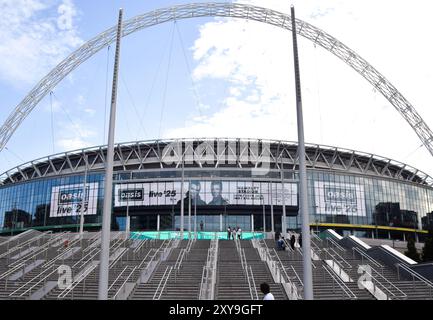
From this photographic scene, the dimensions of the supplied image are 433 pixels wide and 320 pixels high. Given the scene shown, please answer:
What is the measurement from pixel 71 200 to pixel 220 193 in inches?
1051

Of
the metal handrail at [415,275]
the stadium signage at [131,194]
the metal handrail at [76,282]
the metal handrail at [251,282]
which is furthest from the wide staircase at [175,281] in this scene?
the stadium signage at [131,194]

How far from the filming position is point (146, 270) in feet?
79.2

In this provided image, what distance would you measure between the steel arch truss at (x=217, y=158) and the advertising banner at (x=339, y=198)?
3.44 metres

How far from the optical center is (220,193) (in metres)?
76.6

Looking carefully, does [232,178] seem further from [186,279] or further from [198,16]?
[186,279]

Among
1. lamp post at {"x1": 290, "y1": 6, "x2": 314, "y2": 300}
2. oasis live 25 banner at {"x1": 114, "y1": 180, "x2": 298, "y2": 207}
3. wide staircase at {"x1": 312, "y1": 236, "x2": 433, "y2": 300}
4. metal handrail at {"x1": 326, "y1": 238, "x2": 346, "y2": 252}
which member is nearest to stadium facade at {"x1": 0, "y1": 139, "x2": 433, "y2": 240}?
oasis live 25 banner at {"x1": 114, "y1": 180, "x2": 298, "y2": 207}

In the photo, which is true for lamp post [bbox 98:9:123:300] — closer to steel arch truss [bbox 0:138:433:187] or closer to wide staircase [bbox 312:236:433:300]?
wide staircase [bbox 312:236:433:300]

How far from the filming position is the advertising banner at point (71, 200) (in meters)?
80.0

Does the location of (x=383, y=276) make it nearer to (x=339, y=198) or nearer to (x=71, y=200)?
(x=339, y=198)

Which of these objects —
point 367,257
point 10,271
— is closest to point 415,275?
point 367,257

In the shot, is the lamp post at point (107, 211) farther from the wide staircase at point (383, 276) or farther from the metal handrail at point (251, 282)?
the wide staircase at point (383, 276)

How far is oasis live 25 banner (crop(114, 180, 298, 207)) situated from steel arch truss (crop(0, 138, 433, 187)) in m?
4.53

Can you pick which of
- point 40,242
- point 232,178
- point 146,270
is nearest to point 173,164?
point 232,178

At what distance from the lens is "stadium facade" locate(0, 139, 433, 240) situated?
76.7m
